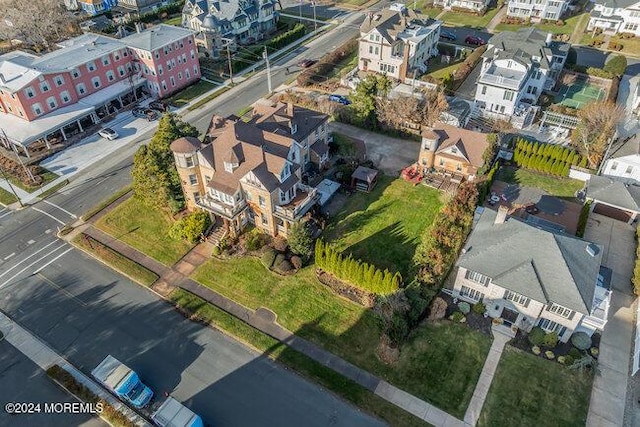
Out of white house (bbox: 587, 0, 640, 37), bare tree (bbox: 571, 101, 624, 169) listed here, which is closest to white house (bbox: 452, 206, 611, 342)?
bare tree (bbox: 571, 101, 624, 169)

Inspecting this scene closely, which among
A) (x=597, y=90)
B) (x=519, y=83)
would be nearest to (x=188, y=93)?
(x=519, y=83)

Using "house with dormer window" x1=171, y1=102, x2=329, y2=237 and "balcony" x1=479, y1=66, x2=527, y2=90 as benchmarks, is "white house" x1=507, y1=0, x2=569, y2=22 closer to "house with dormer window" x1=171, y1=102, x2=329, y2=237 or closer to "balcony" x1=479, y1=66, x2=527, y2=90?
"balcony" x1=479, y1=66, x2=527, y2=90

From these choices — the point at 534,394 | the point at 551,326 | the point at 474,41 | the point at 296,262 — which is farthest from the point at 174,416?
the point at 474,41

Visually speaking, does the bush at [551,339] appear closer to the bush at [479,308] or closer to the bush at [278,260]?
the bush at [479,308]

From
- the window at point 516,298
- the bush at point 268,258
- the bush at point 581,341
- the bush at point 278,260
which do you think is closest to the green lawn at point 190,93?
the bush at point 268,258

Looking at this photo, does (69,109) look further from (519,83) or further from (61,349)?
(519,83)
